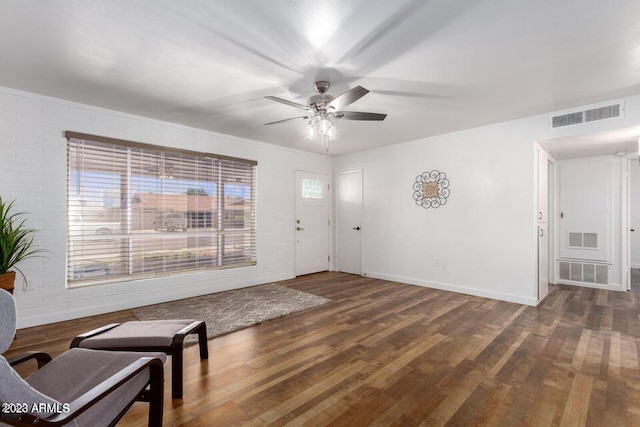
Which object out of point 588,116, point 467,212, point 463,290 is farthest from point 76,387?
point 588,116

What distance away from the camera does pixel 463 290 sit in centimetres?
471

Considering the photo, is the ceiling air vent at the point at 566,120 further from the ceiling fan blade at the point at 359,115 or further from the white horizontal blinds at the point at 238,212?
the white horizontal blinds at the point at 238,212

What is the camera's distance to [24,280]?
3283mm

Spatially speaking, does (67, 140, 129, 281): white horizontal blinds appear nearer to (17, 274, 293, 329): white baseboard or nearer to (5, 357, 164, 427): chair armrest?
(17, 274, 293, 329): white baseboard

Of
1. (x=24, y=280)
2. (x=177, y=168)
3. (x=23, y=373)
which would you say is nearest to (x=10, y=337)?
(x=23, y=373)

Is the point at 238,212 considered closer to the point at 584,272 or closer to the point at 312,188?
the point at 312,188

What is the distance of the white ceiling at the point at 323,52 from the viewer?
6.47 ft

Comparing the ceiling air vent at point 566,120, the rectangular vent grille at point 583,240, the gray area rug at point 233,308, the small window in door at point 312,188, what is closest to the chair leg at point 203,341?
the gray area rug at point 233,308

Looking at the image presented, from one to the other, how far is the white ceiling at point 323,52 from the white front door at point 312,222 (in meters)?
2.55

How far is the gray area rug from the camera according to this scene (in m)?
Answer: 3.43

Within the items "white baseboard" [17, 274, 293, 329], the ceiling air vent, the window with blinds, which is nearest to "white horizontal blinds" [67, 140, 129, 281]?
→ the window with blinds

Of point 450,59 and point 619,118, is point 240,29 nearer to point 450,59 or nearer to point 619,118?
point 450,59

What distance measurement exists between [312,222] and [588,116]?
464cm

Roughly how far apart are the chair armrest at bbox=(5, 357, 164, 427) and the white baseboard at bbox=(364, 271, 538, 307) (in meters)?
4.45
